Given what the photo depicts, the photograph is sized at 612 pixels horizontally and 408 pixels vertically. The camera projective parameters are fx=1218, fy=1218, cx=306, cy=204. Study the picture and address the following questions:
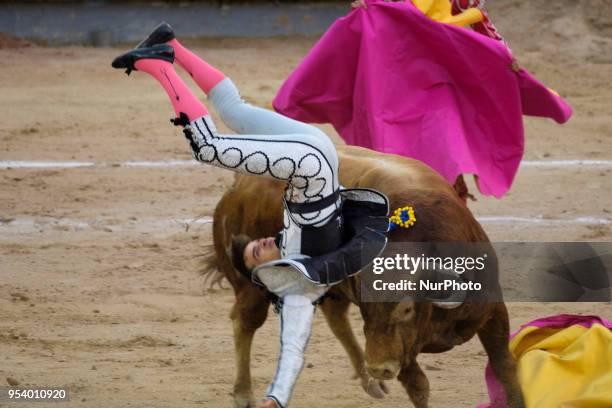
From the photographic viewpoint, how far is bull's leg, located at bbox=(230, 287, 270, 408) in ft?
15.3

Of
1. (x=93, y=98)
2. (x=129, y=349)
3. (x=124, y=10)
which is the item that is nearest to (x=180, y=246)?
(x=129, y=349)

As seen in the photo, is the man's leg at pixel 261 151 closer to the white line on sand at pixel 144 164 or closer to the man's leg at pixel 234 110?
the man's leg at pixel 234 110

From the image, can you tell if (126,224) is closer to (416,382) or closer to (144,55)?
(144,55)

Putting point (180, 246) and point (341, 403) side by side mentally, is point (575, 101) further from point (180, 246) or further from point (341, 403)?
point (341, 403)

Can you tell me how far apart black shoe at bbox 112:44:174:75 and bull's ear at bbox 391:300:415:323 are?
1.14m

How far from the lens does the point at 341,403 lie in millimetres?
4723

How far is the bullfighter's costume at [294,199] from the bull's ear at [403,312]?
19cm

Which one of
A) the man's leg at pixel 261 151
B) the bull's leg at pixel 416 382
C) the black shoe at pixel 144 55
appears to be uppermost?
the black shoe at pixel 144 55

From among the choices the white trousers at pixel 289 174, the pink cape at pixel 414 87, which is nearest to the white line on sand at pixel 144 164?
the pink cape at pixel 414 87

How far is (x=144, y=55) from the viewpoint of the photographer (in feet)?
13.5

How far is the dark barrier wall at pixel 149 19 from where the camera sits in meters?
11.0

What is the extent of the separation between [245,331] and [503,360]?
1.03 meters

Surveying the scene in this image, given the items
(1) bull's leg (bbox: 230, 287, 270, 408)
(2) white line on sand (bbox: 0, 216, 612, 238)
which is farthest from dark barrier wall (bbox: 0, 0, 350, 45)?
(1) bull's leg (bbox: 230, 287, 270, 408)

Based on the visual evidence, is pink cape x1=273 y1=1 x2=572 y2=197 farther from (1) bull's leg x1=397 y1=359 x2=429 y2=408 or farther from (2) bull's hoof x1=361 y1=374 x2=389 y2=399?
(1) bull's leg x1=397 y1=359 x2=429 y2=408
